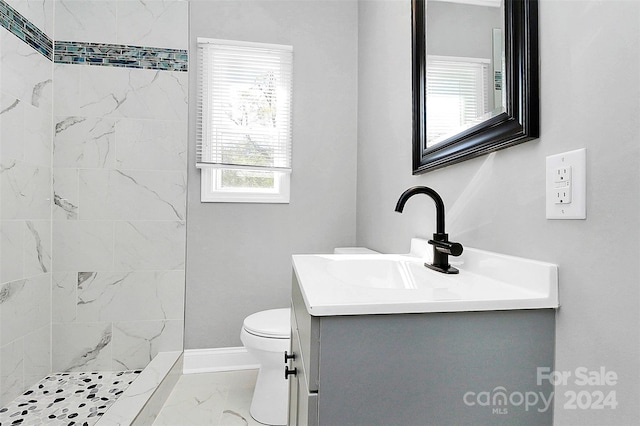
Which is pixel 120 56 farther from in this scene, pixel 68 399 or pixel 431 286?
pixel 431 286

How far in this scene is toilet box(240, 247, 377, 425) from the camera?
1.65m

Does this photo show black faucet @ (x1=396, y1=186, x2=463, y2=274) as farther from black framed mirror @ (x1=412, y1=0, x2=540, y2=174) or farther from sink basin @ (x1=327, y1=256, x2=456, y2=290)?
black framed mirror @ (x1=412, y1=0, x2=540, y2=174)

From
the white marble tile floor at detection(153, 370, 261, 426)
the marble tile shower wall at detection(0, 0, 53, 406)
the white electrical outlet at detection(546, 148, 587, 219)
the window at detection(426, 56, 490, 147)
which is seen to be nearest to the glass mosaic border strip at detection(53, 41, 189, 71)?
the marble tile shower wall at detection(0, 0, 53, 406)

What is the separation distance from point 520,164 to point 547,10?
1.04ft

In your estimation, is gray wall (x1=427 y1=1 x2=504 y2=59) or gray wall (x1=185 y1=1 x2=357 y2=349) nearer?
gray wall (x1=427 y1=1 x2=504 y2=59)

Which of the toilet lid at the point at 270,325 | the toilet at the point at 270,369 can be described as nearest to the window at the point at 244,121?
the toilet lid at the point at 270,325

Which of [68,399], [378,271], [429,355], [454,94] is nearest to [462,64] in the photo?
[454,94]

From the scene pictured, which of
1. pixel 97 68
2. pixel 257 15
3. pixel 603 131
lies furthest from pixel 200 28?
pixel 603 131

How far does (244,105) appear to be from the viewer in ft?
7.37

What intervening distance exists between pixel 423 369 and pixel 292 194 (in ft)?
5.83

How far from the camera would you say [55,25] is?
2.08 metres

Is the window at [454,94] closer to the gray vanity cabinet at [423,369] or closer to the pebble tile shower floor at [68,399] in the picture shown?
the gray vanity cabinet at [423,369]

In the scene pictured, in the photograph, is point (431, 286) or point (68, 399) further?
point (68, 399)

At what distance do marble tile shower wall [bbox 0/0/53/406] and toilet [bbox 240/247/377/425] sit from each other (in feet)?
3.75
